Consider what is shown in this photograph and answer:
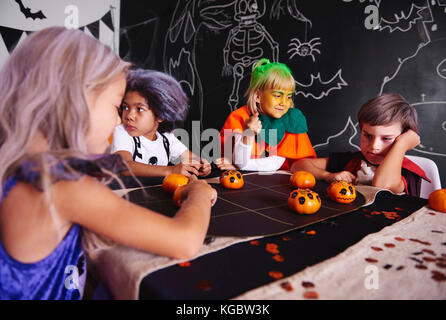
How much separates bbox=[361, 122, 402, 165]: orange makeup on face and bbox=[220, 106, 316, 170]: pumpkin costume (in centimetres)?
38

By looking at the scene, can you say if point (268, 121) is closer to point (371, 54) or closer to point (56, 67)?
point (371, 54)

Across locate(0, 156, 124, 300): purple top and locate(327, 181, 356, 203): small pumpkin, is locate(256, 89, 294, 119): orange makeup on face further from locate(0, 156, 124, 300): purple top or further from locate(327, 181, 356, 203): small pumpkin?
locate(0, 156, 124, 300): purple top

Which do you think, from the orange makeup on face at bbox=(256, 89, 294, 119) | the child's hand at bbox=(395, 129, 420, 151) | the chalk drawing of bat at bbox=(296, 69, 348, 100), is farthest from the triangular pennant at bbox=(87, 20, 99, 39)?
the child's hand at bbox=(395, 129, 420, 151)

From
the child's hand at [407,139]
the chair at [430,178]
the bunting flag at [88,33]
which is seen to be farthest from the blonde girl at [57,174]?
the bunting flag at [88,33]

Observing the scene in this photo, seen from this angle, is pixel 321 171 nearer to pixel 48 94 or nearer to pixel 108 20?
pixel 48 94

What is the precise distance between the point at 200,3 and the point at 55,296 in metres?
2.98

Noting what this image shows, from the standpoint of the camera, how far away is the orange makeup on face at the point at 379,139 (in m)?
1.26

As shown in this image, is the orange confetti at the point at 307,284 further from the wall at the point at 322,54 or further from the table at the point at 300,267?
the wall at the point at 322,54

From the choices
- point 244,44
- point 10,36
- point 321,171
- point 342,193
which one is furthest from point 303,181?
point 10,36

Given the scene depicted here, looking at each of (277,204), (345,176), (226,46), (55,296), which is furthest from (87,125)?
(226,46)

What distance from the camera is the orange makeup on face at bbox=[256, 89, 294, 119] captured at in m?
1.60

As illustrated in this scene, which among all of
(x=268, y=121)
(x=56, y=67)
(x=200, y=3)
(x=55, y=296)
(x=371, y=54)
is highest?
(x=200, y=3)

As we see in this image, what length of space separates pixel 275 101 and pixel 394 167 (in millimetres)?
672

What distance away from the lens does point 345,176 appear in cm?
125
